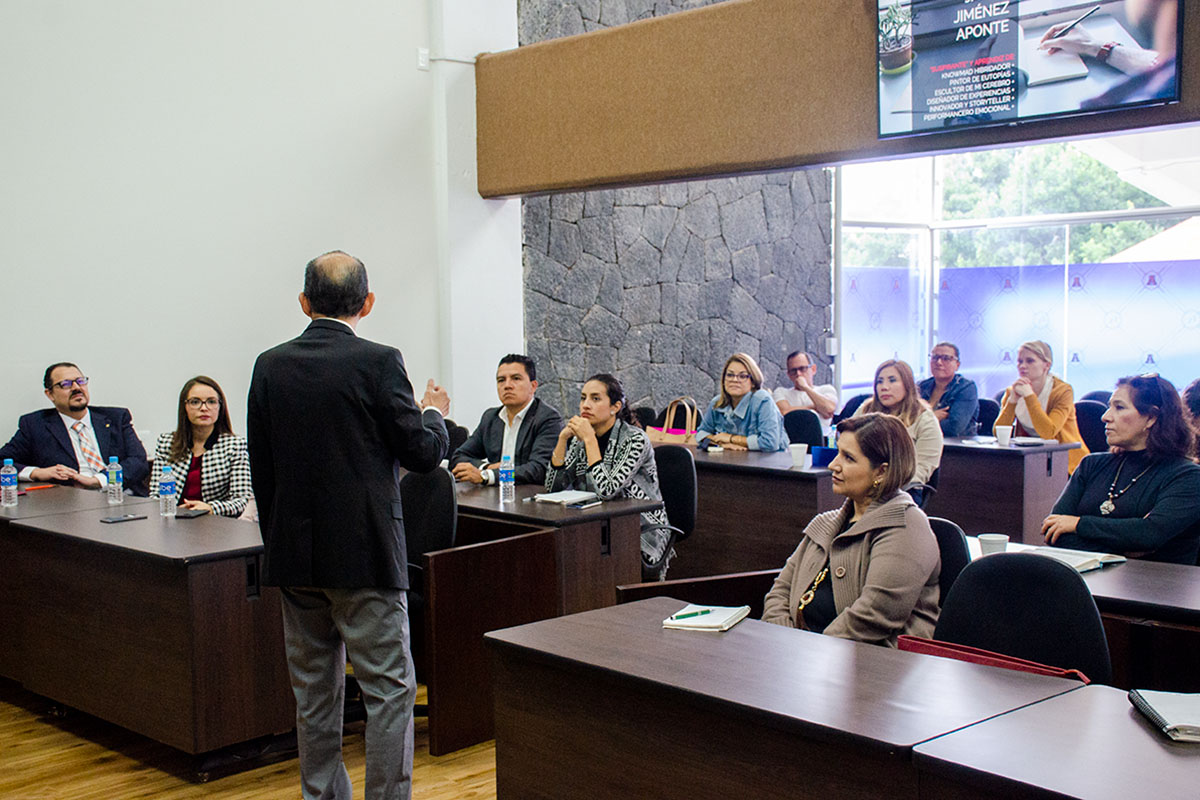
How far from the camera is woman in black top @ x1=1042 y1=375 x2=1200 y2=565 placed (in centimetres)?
362

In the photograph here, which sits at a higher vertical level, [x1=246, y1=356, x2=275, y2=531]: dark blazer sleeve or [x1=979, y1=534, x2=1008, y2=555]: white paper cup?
[x1=246, y1=356, x2=275, y2=531]: dark blazer sleeve

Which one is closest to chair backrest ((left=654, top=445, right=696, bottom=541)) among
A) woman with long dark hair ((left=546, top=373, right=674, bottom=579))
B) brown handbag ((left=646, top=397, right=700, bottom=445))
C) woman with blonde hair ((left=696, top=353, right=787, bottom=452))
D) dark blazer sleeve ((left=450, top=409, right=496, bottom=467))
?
woman with long dark hair ((left=546, top=373, right=674, bottom=579))

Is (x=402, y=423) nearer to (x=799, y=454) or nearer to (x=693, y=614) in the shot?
(x=693, y=614)

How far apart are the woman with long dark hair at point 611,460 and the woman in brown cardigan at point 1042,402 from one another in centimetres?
285

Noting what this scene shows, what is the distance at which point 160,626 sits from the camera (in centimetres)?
386

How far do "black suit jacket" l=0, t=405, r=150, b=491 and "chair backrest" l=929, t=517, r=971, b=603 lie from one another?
4.27 meters

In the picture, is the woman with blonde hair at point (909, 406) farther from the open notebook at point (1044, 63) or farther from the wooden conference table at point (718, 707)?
the wooden conference table at point (718, 707)

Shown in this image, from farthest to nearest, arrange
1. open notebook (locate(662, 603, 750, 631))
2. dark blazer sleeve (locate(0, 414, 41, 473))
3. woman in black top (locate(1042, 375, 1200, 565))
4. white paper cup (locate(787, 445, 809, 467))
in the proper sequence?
white paper cup (locate(787, 445, 809, 467)) < dark blazer sleeve (locate(0, 414, 41, 473)) < woman in black top (locate(1042, 375, 1200, 565)) < open notebook (locate(662, 603, 750, 631))

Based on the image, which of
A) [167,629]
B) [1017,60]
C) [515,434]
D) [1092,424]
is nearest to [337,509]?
[167,629]

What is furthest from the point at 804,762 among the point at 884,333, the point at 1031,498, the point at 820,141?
the point at 884,333

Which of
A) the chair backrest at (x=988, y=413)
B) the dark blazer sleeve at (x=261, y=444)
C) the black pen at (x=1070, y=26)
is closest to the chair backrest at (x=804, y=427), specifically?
the chair backrest at (x=988, y=413)

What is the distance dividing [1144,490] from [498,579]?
2.25m

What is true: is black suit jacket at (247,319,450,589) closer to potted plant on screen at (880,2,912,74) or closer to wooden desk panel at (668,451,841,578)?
wooden desk panel at (668,451,841,578)

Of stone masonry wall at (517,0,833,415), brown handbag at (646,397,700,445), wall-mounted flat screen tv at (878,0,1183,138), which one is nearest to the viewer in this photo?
wall-mounted flat screen tv at (878,0,1183,138)
